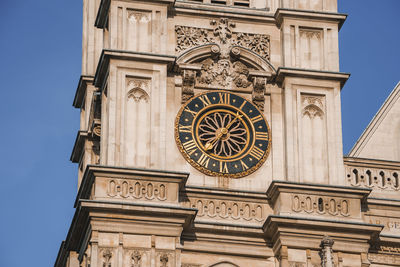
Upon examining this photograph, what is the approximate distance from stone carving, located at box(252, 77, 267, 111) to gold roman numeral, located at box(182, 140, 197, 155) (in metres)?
1.65

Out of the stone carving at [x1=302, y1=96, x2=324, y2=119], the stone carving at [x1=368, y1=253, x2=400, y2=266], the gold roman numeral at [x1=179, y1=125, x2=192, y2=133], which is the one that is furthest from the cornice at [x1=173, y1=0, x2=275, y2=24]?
the stone carving at [x1=368, y1=253, x2=400, y2=266]

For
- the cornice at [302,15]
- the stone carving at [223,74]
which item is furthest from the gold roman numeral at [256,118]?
the cornice at [302,15]

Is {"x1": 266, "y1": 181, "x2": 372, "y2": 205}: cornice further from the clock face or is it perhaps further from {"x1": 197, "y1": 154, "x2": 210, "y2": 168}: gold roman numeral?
{"x1": 197, "y1": 154, "x2": 210, "y2": 168}: gold roman numeral

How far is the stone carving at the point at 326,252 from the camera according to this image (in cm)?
3228

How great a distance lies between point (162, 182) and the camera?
3312 centimetres

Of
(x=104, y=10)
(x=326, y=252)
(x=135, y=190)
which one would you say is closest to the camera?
(x=326, y=252)

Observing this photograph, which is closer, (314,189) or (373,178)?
(314,189)

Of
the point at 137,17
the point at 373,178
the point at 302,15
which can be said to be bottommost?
the point at 373,178

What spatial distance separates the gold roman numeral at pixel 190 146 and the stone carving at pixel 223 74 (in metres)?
1.37

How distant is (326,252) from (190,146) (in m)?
3.84

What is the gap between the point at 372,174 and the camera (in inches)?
1367

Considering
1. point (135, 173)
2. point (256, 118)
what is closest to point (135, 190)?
point (135, 173)

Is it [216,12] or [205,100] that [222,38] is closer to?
[216,12]

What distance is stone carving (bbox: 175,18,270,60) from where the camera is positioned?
35344 mm
